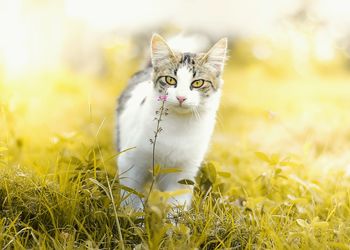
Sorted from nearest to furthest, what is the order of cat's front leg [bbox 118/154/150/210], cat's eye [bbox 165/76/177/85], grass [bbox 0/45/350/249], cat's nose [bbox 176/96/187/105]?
grass [bbox 0/45/350/249]
cat's nose [bbox 176/96/187/105]
cat's eye [bbox 165/76/177/85]
cat's front leg [bbox 118/154/150/210]

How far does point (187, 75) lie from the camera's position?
7.66 feet

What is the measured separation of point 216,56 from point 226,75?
25.7 ft

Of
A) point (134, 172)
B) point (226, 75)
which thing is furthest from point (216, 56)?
point (226, 75)

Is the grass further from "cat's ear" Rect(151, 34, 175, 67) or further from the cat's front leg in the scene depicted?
"cat's ear" Rect(151, 34, 175, 67)

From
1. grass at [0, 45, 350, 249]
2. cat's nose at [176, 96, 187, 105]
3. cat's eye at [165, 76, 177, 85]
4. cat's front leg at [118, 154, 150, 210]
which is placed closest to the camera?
grass at [0, 45, 350, 249]

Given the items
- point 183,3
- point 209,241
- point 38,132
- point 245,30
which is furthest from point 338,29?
point 209,241

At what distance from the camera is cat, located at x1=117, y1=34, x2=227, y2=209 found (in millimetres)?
2338

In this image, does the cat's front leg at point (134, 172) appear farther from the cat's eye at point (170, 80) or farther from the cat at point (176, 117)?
the cat's eye at point (170, 80)

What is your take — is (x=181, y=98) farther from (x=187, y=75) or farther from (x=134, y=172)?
(x=134, y=172)

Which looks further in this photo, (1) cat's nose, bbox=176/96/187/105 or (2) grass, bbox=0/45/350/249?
(1) cat's nose, bbox=176/96/187/105

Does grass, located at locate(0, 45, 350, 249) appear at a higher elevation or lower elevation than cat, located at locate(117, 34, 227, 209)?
lower

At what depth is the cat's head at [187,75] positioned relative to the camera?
2287 mm

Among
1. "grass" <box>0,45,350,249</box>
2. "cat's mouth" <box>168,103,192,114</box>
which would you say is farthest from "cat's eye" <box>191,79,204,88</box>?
"grass" <box>0,45,350,249</box>

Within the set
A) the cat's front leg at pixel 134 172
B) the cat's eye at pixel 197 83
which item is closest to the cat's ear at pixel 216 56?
the cat's eye at pixel 197 83
